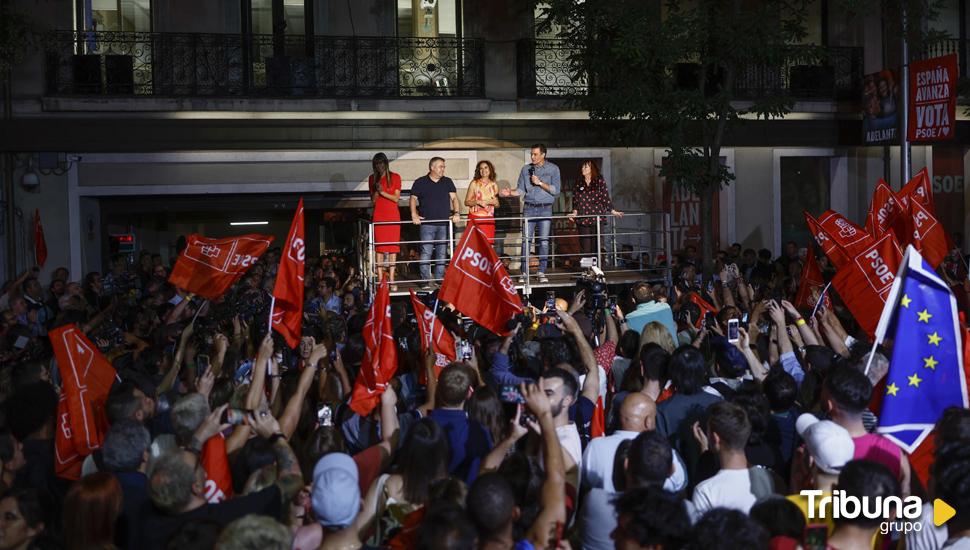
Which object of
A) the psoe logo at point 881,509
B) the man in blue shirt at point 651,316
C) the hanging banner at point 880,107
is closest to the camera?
the psoe logo at point 881,509

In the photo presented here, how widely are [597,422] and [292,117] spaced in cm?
1217

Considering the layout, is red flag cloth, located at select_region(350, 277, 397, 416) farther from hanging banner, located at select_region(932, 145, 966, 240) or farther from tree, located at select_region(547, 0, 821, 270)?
hanging banner, located at select_region(932, 145, 966, 240)

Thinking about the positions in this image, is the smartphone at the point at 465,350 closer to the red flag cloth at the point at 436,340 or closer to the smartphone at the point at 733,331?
the red flag cloth at the point at 436,340

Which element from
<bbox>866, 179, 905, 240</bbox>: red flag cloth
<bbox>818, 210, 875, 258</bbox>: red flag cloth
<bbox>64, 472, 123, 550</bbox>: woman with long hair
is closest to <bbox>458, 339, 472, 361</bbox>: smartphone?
<bbox>818, 210, 875, 258</bbox>: red flag cloth

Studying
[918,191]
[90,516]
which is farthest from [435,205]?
[90,516]

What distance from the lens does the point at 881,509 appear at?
4.43 metres

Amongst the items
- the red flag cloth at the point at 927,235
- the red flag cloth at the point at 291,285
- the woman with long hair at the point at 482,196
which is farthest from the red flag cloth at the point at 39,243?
the red flag cloth at the point at 927,235

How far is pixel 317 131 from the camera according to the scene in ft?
59.0

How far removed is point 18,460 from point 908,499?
442 centimetres

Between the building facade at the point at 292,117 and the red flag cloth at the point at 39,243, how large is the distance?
0.46m

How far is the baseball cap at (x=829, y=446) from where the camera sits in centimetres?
506

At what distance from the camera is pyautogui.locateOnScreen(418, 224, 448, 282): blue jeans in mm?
13562

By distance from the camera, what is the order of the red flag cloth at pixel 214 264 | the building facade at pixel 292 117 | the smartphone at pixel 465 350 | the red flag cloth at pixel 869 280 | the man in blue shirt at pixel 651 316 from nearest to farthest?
the smartphone at pixel 465 350 < the red flag cloth at pixel 869 280 < the man in blue shirt at pixel 651 316 < the red flag cloth at pixel 214 264 < the building facade at pixel 292 117

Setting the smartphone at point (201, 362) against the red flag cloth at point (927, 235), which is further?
the red flag cloth at point (927, 235)
